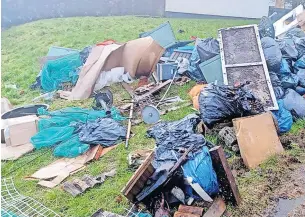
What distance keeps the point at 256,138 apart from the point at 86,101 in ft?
10.9

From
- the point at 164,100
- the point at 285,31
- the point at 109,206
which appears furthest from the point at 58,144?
the point at 285,31

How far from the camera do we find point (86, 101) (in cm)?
645

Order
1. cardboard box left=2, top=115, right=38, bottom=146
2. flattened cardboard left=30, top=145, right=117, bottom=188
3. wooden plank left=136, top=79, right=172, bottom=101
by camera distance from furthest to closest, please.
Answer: wooden plank left=136, top=79, right=172, bottom=101
cardboard box left=2, top=115, right=38, bottom=146
flattened cardboard left=30, top=145, right=117, bottom=188

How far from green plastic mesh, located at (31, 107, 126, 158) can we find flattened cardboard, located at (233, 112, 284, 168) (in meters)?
1.96

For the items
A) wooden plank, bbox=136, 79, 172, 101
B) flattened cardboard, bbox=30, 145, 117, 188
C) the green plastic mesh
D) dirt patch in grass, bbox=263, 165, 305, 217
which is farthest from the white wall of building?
dirt patch in grass, bbox=263, 165, 305, 217

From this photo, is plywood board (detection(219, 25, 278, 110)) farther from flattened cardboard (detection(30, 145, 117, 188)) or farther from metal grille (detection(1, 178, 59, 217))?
metal grille (detection(1, 178, 59, 217))

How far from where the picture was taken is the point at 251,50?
6.05 meters

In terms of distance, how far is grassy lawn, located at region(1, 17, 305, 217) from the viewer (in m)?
3.70

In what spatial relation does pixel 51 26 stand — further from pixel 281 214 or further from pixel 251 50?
pixel 281 214

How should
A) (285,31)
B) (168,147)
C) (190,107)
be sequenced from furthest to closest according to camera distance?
(285,31) < (190,107) < (168,147)

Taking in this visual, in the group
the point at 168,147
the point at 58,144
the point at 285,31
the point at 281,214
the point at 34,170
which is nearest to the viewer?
the point at 281,214

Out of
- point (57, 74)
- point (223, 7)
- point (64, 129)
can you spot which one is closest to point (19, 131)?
point (64, 129)

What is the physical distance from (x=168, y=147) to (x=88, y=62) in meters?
3.74

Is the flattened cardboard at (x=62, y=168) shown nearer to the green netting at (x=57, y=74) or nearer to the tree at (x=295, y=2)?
the green netting at (x=57, y=74)
